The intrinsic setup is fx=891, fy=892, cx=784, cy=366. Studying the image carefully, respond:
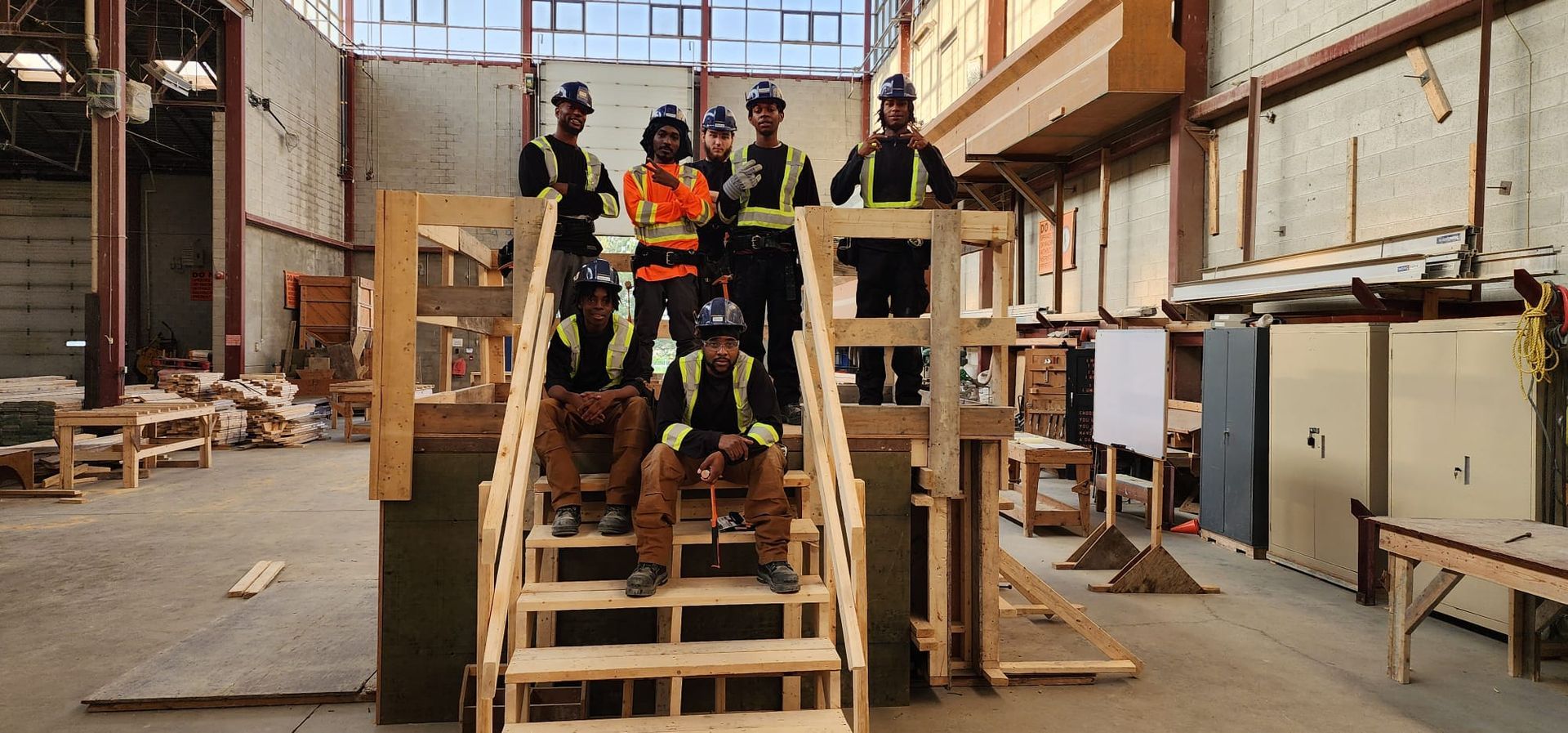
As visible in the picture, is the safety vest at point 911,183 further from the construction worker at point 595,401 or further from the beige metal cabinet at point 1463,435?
the beige metal cabinet at point 1463,435

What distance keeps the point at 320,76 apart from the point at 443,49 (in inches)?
124

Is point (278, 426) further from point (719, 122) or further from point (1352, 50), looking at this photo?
point (1352, 50)

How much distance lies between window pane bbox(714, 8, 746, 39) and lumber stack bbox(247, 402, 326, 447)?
14097 millimetres

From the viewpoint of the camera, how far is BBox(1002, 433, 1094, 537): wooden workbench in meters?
8.71

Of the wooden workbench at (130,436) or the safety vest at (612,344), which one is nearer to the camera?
the safety vest at (612,344)

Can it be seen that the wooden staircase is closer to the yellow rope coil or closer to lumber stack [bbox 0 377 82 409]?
the yellow rope coil

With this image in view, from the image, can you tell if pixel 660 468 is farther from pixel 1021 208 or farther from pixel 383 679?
pixel 1021 208

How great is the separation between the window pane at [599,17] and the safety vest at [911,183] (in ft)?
64.1

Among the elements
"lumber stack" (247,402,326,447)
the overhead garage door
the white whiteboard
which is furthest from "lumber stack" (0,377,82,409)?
the white whiteboard

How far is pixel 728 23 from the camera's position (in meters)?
23.7

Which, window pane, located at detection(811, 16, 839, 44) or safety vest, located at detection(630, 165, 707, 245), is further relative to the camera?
window pane, located at detection(811, 16, 839, 44)

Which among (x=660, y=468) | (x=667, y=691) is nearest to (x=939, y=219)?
(x=660, y=468)

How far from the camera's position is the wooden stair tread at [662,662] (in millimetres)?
3461

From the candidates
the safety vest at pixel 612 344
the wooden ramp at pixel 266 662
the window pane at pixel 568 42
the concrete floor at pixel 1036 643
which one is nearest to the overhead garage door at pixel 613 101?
the window pane at pixel 568 42
